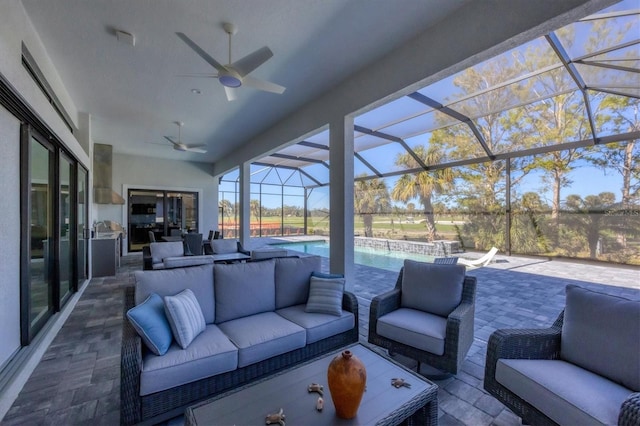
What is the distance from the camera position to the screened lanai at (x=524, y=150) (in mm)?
4062

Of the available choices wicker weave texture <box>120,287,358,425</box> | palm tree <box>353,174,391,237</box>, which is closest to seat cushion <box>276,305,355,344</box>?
wicker weave texture <box>120,287,358,425</box>

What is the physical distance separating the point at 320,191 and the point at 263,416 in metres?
12.8

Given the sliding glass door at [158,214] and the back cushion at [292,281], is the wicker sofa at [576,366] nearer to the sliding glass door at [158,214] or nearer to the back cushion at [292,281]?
the back cushion at [292,281]

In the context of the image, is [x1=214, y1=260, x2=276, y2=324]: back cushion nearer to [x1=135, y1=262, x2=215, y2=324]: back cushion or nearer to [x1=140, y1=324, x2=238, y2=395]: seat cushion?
[x1=135, y1=262, x2=215, y2=324]: back cushion

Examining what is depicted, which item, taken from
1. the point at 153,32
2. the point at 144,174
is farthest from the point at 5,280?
the point at 144,174

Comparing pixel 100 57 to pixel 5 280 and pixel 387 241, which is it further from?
pixel 387 241

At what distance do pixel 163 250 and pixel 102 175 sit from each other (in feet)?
12.9

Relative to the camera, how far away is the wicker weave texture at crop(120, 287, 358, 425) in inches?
67.4

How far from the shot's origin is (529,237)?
24.1 feet

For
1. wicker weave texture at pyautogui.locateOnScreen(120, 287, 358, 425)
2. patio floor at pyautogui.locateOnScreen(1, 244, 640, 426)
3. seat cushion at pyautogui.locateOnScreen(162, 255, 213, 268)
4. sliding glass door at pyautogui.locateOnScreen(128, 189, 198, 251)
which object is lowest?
patio floor at pyautogui.locateOnScreen(1, 244, 640, 426)

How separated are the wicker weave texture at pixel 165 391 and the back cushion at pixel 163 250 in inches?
119

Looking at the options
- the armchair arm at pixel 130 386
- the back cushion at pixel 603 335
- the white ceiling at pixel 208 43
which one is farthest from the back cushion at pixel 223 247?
the back cushion at pixel 603 335

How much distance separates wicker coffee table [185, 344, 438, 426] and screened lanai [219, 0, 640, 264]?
346 centimetres

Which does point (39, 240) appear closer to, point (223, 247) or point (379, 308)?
point (223, 247)
